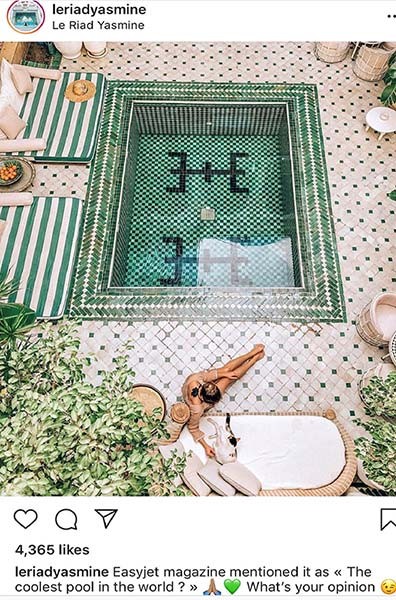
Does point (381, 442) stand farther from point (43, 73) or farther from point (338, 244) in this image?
point (43, 73)

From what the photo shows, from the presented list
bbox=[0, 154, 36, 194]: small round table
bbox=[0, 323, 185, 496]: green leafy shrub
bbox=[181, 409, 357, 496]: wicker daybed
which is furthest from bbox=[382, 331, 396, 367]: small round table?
bbox=[0, 154, 36, 194]: small round table

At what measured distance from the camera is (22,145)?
6488 mm

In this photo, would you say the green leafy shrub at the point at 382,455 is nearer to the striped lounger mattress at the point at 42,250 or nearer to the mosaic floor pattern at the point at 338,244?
the mosaic floor pattern at the point at 338,244

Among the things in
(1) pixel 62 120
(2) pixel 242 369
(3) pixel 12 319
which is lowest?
(2) pixel 242 369
